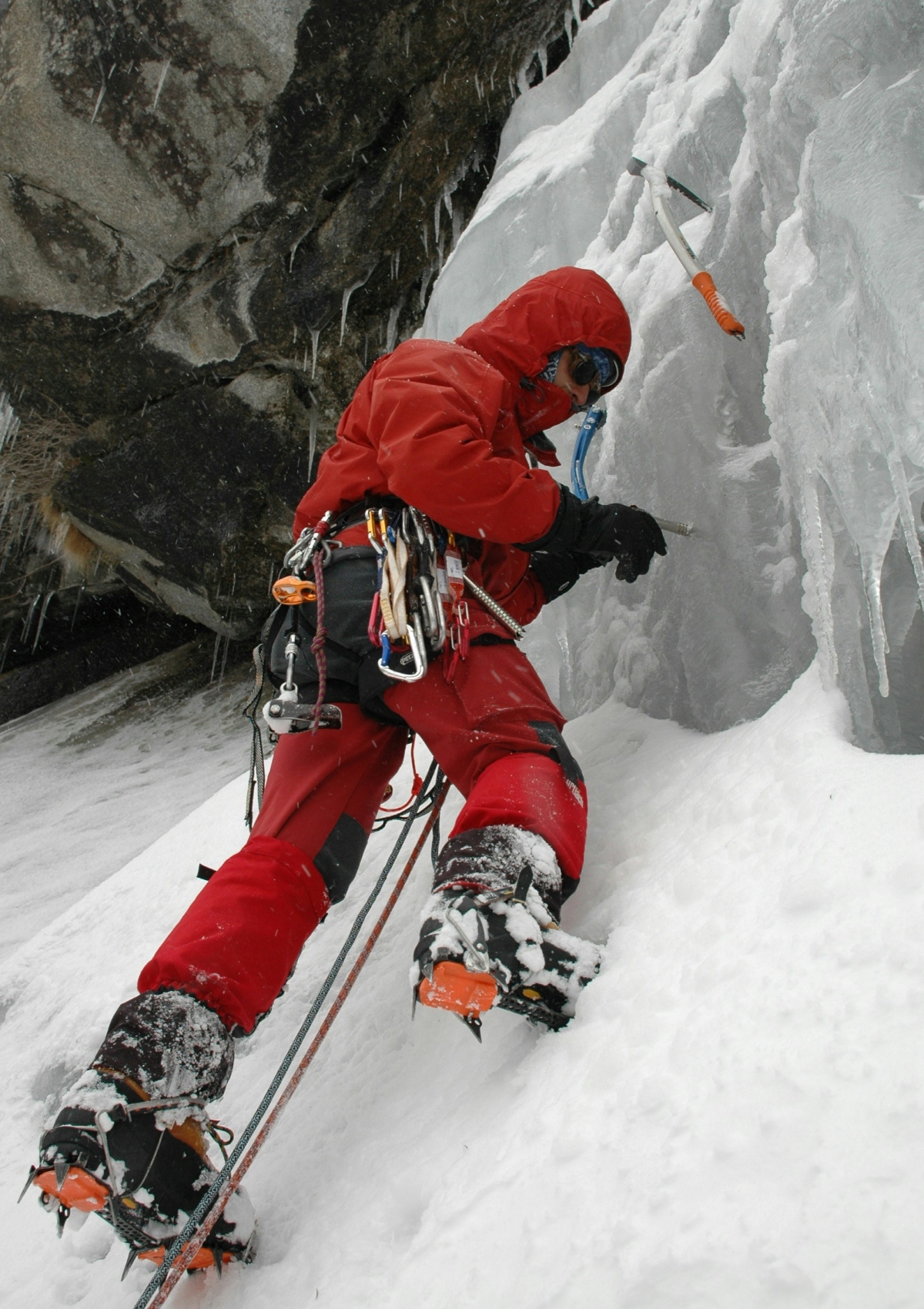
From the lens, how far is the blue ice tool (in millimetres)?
2186

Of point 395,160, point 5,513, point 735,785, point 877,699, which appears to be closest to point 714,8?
point 877,699

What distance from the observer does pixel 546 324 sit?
1870mm

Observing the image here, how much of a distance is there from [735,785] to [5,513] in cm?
692

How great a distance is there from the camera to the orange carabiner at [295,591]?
1.60 meters

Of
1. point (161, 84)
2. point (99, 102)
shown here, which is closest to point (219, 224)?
point (161, 84)

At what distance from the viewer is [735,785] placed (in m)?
1.37

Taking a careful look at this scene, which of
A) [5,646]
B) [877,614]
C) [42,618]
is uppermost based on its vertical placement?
[877,614]

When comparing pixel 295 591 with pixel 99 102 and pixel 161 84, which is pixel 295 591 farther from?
pixel 99 102

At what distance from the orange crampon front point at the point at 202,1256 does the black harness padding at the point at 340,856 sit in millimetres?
516

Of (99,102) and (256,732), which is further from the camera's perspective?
(99,102)

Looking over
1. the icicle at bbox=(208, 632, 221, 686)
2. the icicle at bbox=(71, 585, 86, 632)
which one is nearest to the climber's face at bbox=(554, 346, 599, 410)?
the icicle at bbox=(208, 632, 221, 686)

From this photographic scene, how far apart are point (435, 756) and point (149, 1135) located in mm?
725

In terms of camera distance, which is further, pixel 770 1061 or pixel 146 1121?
pixel 146 1121

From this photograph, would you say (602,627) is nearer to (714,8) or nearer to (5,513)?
(714,8)
